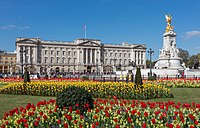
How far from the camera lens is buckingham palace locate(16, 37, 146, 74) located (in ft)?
317

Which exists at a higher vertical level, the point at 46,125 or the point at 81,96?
the point at 81,96

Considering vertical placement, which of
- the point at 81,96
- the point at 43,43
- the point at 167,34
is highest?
the point at 43,43

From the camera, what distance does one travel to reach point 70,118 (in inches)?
241

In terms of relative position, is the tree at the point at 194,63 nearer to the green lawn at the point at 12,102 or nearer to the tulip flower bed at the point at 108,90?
the tulip flower bed at the point at 108,90

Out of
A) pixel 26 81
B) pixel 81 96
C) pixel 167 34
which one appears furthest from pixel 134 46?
pixel 81 96

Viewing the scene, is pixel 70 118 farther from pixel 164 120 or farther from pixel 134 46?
pixel 134 46

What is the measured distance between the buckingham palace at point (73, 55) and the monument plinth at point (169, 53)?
55730mm

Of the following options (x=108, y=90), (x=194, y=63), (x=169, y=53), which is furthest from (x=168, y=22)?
(x=194, y=63)

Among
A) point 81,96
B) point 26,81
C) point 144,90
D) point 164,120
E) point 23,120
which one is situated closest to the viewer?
point 23,120

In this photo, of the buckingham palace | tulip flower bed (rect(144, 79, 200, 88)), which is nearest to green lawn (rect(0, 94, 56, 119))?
tulip flower bed (rect(144, 79, 200, 88))

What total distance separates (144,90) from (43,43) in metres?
89.0

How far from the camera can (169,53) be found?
40781 mm

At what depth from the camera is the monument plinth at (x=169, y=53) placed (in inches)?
1592

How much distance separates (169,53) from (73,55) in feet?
224
